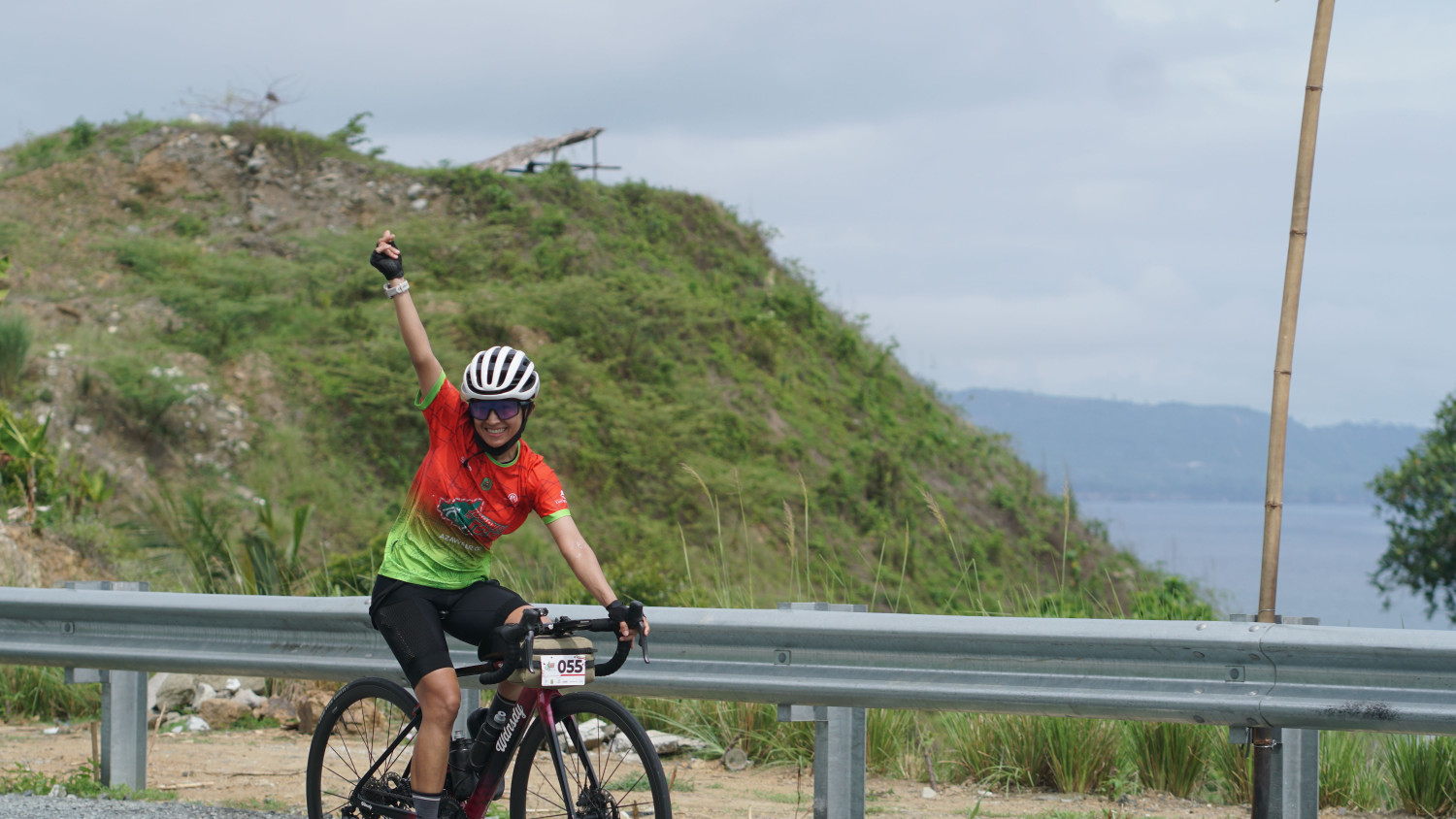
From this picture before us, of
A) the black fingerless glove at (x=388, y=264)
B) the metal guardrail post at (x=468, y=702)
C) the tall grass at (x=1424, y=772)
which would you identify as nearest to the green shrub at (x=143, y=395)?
the metal guardrail post at (x=468, y=702)

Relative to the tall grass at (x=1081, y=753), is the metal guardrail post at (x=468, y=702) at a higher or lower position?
higher

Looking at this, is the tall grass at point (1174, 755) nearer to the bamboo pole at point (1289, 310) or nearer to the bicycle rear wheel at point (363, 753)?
the bamboo pole at point (1289, 310)

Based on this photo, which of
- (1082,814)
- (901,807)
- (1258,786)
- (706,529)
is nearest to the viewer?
(1258,786)

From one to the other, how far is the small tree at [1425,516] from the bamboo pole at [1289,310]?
14.9m

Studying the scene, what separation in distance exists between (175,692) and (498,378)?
518 centimetres

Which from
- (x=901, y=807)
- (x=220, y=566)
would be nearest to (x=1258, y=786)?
(x=901, y=807)

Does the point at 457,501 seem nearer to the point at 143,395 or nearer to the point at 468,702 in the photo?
the point at 468,702

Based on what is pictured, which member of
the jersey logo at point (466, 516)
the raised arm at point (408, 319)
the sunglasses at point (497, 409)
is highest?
the raised arm at point (408, 319)

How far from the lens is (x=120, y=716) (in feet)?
18.7

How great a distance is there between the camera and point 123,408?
747 inches

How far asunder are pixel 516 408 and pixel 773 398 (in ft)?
75.1

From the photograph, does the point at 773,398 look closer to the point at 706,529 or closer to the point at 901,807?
the point at 706,529

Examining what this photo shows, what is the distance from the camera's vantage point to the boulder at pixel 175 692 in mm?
7875

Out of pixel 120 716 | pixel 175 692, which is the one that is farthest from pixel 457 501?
pixel 175 692
